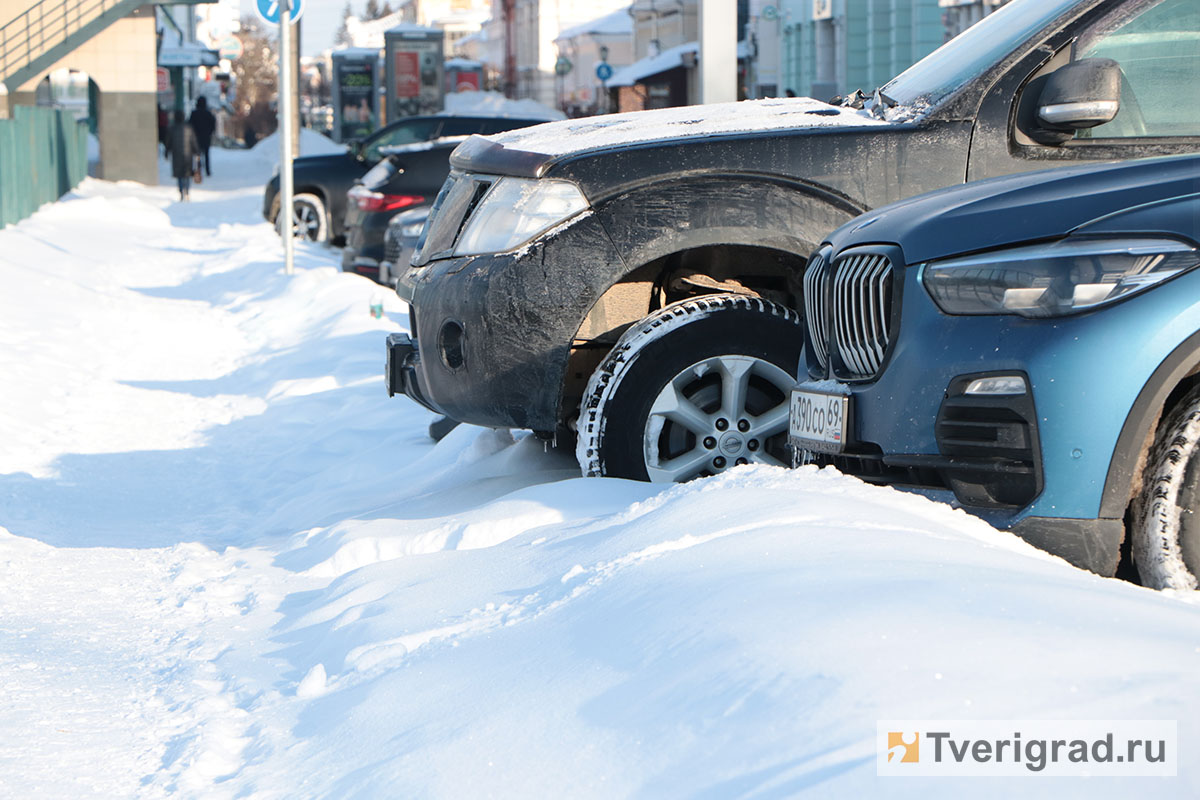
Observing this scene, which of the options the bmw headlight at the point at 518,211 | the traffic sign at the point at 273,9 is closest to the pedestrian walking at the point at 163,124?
the traffic sign at the point at 273,9

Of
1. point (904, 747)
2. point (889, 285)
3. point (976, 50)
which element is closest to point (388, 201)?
point (976, 50)

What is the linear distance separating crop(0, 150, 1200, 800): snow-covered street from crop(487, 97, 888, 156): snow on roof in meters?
1.10

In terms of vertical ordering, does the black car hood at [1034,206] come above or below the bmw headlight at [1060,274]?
above

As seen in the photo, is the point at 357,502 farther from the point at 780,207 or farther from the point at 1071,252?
the point at 1071,252

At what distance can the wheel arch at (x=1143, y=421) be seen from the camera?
3.14 m

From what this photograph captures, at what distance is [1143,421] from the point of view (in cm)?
319

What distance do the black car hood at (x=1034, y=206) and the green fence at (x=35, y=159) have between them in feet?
57.0

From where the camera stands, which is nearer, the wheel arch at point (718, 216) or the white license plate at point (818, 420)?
the white license plate at point (818, 420)

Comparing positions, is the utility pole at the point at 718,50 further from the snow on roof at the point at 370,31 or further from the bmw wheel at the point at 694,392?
the snow on roof at the point at 370,31

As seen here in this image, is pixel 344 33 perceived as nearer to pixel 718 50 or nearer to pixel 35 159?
pixel 35 159

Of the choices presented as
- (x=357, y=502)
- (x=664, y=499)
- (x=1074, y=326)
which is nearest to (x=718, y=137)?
(x=664, y=499)

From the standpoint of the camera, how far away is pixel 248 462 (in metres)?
6.95

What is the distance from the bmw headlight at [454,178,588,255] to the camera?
14.7 ft

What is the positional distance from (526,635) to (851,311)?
1.23m
